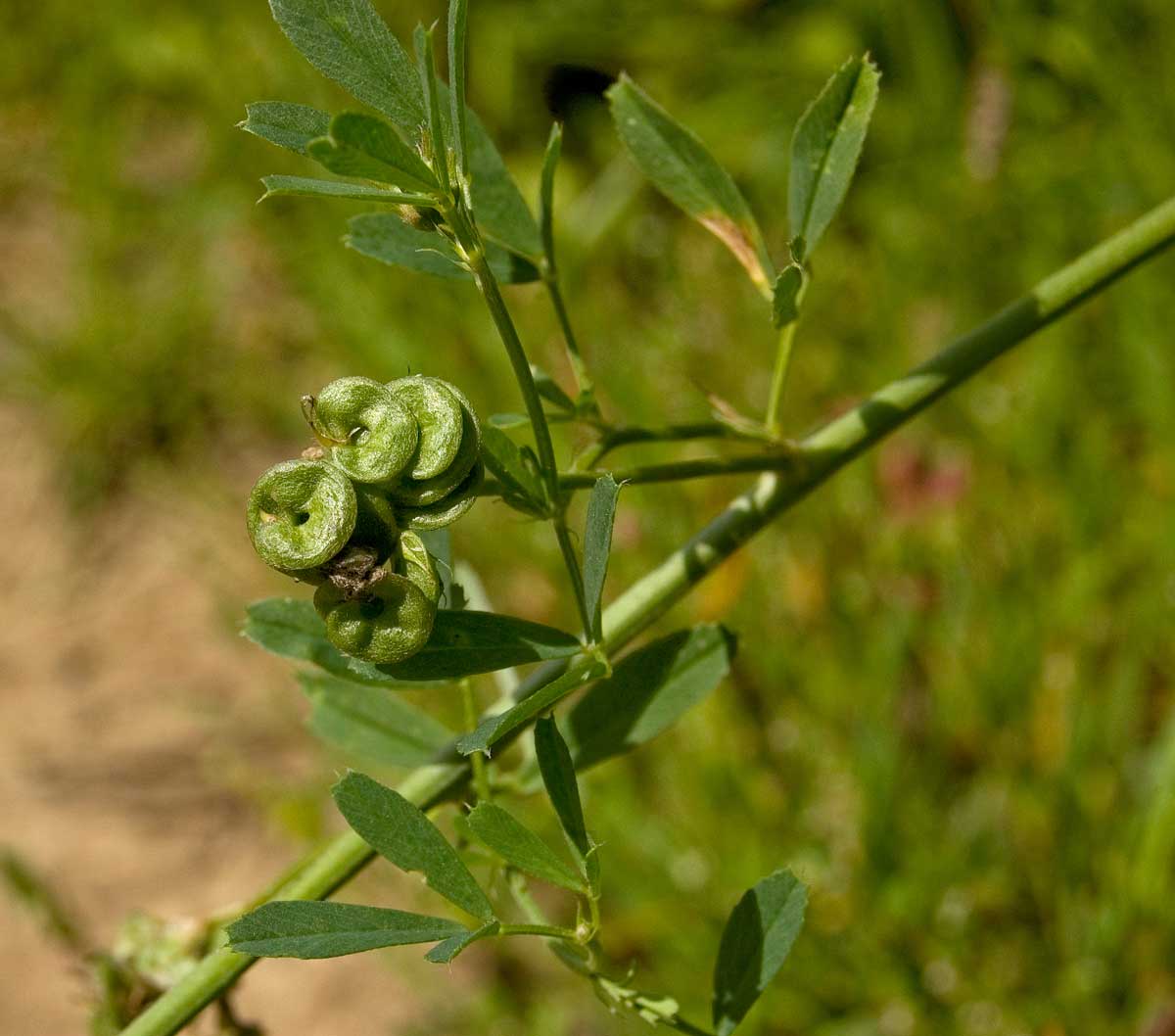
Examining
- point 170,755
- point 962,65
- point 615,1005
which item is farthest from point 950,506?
point 170,755

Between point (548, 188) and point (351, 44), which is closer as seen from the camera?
point (351, 44)

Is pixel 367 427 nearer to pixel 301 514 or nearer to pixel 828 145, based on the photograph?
pixel 301 514

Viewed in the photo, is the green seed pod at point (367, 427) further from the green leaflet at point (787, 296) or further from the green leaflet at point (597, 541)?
the green leaflet at point (787, 296)

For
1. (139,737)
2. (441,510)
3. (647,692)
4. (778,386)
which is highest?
(441,510)

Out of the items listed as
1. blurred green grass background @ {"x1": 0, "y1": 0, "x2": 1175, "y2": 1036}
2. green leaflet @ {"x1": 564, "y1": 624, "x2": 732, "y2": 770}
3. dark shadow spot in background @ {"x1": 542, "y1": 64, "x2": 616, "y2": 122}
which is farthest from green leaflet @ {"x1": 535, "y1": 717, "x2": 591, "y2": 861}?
dark shadow spot in background @ {"x1": 542, "y1": 64, "x2": 616, "y2": 122}

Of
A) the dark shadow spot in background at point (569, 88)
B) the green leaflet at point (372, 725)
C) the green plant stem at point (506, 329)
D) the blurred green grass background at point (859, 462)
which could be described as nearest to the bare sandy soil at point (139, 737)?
the blurred green grass background at point (859, 462)

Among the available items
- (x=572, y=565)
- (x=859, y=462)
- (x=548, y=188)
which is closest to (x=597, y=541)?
(x=572, y=565)

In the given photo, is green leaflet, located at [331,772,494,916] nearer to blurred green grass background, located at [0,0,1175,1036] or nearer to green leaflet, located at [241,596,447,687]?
green leaflet, located at [241,596,447,687]
